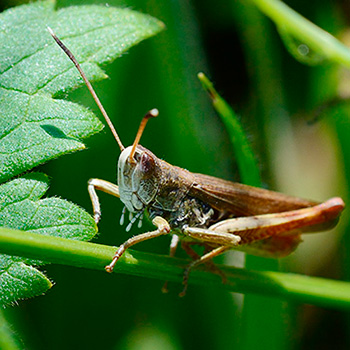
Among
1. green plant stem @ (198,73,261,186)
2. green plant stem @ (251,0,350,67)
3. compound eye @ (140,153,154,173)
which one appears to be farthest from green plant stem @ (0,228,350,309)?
green plant stem @ (251,0,350,67)

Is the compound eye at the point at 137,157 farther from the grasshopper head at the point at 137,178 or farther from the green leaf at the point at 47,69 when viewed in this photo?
the green leaf at the point at 47,69

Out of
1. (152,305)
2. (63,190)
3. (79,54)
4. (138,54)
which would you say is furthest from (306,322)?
(79,54)

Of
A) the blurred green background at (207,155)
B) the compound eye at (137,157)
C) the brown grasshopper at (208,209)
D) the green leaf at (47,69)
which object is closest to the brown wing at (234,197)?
the brown grasshopper at (208,209)

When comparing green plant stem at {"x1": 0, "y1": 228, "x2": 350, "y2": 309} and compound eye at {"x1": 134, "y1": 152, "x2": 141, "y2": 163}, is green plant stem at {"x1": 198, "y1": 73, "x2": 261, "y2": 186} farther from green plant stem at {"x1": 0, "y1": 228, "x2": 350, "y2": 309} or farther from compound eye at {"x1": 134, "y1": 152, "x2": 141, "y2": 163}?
green plant stem at {"x1": 0, "y1": 228, "x2": 350, "y2": 309}

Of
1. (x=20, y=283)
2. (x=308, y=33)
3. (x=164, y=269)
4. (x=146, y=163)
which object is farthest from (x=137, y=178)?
(x=308, y=33)

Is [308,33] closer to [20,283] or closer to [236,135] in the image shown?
[236,135]

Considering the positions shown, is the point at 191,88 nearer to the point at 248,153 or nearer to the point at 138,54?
the point at 138,54

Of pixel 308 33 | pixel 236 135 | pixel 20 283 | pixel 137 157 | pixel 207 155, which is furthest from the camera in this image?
pixel 207 155
